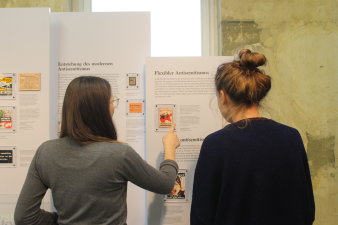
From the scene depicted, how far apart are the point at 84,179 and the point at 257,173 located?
2.14 ft

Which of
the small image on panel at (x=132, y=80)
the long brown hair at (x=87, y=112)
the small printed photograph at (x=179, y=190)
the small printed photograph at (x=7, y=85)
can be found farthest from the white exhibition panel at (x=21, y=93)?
the long brown hair at (x=87, y=112)

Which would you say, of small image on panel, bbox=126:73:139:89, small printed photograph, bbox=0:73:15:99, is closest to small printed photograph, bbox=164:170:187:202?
small image on panel, bbox=126:73:139:89

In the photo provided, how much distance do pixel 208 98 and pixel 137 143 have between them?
64cm

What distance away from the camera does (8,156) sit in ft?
6.48

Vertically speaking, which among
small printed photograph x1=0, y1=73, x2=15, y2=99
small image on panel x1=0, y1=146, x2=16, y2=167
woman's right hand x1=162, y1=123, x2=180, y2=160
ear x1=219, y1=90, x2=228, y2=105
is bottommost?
small image on panel x1=0, y1=146, x2=16, y2=167

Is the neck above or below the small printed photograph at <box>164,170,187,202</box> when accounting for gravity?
above

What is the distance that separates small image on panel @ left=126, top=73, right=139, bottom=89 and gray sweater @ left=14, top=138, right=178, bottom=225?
1.02 metres

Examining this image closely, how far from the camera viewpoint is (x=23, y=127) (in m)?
1.97

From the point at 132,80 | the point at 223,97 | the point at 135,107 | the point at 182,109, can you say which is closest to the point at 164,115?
the point at 182,109

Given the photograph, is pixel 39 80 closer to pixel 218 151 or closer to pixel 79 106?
pixel 79 106

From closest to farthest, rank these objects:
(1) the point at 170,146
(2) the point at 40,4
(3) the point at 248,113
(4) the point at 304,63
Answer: (3) the point at 248,113 < (1) the point at 170,146 < (4) the point at 304,63 < (2) the point at 40,4

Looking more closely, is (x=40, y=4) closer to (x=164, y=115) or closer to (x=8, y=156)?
(x=8, y=156)

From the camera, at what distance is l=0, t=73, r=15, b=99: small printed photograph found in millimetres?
1970

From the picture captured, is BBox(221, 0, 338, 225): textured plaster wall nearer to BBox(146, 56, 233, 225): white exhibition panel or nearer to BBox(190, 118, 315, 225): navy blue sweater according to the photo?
BBox(146, 56, 233, 225): white exhibition panel
